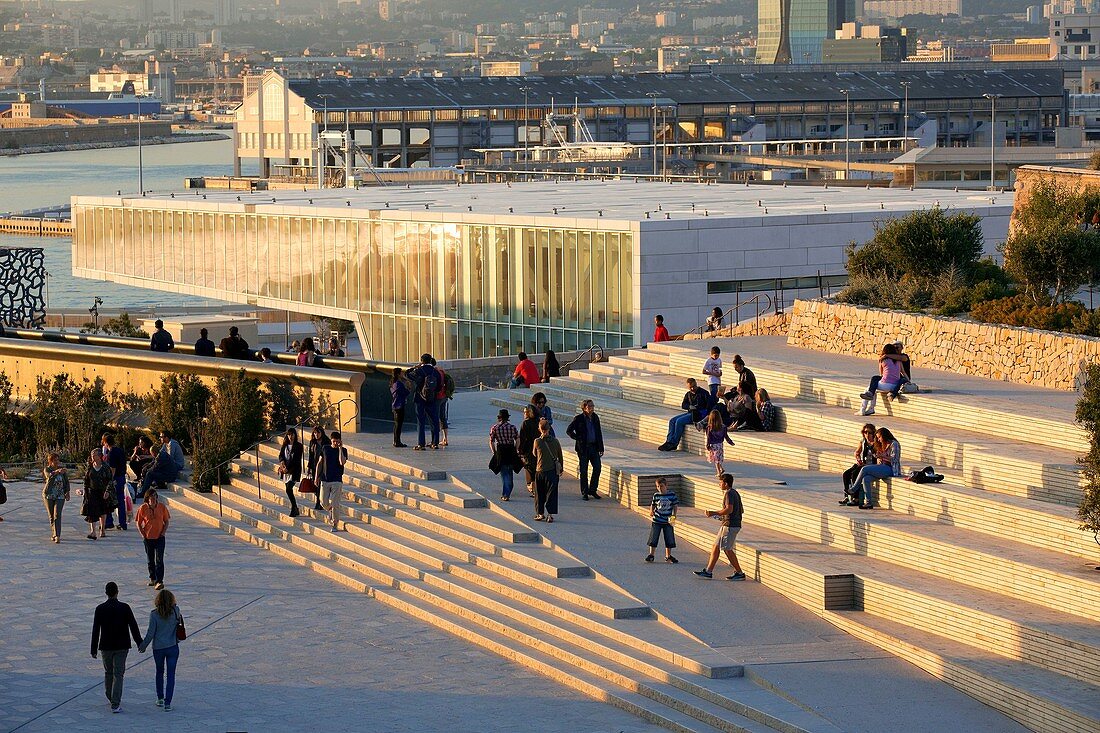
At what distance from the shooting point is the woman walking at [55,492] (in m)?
22.9

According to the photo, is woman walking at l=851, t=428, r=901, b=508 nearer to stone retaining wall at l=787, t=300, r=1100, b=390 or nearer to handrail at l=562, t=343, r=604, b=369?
stone retaining wall at l=787, t=300, r=1100, b=390

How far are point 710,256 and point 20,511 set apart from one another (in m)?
17.7

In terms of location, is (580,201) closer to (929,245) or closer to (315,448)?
(929,245)

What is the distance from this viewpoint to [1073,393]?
22.2 metres

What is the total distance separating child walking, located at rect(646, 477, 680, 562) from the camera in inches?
755

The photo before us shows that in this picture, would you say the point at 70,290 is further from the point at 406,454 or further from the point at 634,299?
the point at 406,454

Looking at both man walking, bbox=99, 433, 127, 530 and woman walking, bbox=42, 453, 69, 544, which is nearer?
woman walking, bbox=42, 453, 69, 544

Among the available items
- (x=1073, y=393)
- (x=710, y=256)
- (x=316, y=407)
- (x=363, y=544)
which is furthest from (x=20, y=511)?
(x=710, y=256)

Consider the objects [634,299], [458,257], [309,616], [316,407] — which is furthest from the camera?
[458,257]

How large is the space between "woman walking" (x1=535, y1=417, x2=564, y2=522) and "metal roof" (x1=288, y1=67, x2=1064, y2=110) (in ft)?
356

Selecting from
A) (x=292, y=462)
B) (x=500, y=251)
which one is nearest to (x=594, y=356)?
(x=292, y=462)

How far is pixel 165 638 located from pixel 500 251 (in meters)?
26.2

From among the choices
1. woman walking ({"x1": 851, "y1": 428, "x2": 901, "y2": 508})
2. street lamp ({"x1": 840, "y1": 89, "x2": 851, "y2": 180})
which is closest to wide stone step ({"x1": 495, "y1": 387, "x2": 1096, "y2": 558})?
woman walking ({"x1": 851, "y1": 428, "x2": 901, "y2": 508})

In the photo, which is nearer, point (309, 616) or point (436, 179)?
point (309, 616)
